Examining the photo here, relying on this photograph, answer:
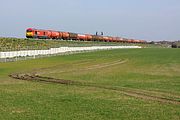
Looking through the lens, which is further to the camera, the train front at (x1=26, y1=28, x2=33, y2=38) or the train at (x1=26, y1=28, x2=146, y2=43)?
the train at (x1=26, y1=28, x2=146, y2=43)

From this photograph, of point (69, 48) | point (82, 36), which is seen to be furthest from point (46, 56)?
point (82, 36)

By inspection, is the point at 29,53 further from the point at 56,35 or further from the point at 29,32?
the point at 56,35

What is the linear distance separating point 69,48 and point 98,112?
58.1 meters

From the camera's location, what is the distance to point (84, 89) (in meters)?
19.6

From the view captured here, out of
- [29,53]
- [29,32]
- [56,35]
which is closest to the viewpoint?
[29,53]

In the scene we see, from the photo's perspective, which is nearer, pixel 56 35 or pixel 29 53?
pixel 29 53

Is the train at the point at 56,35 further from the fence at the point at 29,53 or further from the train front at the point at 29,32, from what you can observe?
the fence at the point at 29,53

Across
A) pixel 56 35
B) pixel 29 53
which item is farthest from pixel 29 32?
pixel 29 53

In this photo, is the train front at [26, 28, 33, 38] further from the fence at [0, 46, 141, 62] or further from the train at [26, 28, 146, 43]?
the fence at [0, 46, 141, 62]

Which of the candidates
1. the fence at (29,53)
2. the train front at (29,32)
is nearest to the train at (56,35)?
the train front at (29,32)

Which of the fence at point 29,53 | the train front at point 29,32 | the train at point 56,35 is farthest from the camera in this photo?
the train at point 56,35

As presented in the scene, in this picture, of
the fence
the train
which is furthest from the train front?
the fence

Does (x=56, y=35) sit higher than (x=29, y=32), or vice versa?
(x=29, y=32)

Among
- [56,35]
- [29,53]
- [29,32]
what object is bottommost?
[29,53]
